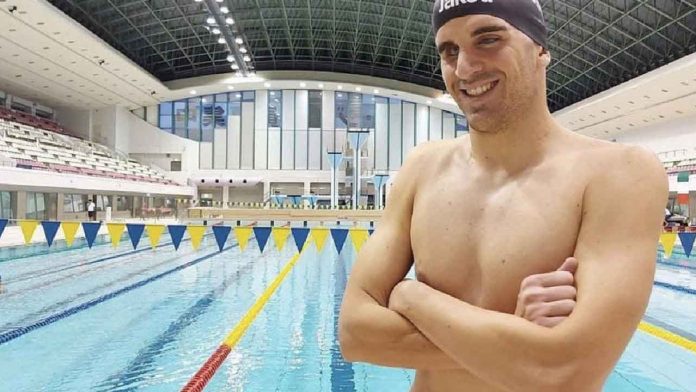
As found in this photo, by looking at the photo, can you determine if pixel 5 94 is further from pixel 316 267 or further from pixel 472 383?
pixel 472 383

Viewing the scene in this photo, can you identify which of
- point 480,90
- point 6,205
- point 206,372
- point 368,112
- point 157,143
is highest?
point 368,112

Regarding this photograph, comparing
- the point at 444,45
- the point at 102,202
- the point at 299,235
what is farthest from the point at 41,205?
the point at 444,45

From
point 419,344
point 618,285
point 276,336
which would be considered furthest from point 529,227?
point 276,336

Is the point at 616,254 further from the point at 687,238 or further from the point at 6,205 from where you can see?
the point at 6,205

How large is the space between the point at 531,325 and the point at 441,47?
21.3 inches

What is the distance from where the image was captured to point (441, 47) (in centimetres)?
114

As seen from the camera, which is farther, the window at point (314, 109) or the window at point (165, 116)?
the window at point (314, 109)

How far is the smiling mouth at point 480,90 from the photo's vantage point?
3.52ft

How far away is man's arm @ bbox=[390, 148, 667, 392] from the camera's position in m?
0.95

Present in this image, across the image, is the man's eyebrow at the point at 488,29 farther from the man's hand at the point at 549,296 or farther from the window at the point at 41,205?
the window at the point at 41,205

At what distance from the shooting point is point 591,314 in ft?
3.12

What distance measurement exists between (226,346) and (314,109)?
122 feet

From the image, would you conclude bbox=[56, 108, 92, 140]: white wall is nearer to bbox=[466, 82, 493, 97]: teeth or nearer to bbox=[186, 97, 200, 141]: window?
bbox=[186, 97, 200, 141]: window

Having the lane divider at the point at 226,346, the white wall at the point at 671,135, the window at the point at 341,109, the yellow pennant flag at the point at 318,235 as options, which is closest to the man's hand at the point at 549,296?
the lane divider at the point at 226,346
